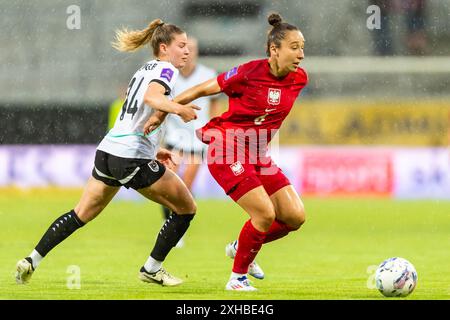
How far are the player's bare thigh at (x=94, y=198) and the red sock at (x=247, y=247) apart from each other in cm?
99

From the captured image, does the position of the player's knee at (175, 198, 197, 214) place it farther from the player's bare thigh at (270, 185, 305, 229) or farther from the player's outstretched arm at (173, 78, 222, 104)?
the player's outstretched arm at (173, 78, 222, 104)

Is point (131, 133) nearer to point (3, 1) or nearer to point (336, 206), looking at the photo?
point (336, 206)

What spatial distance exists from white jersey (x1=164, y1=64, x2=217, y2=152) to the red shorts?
146 inches

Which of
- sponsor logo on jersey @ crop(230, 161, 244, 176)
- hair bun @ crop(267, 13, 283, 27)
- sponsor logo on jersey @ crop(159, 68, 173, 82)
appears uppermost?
hair bun @ crop(267, 13, 283, 27)

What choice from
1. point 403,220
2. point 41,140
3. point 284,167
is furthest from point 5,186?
point 403,220

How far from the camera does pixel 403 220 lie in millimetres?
13945

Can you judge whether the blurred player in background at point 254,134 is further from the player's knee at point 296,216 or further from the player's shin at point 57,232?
the player's shin at point 57,232

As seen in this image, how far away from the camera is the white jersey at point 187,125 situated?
11281 millimetres

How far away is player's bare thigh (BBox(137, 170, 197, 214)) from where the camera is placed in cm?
738

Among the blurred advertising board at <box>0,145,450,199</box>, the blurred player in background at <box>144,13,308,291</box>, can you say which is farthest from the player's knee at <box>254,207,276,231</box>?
the blurred advertising board at <box>0,145,450,199</box>

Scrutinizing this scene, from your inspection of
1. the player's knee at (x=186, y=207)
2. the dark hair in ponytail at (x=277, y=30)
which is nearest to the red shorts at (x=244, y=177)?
the player's knee at (x=186, y=207)

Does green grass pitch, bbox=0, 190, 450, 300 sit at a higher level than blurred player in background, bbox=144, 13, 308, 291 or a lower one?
lower

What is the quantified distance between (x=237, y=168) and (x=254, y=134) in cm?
34

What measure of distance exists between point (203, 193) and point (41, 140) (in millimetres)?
3038
